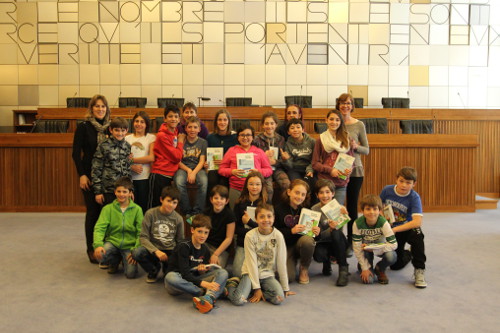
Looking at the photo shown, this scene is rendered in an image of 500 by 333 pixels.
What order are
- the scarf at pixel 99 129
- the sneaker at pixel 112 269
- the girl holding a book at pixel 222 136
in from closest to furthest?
1. the sneaker at pixel 112 269
2. the scarf at pixel 99 129
3. the girl holding a book at pixel 222 136

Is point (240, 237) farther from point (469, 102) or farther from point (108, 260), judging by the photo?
point (469, 102)

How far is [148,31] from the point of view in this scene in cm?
1100

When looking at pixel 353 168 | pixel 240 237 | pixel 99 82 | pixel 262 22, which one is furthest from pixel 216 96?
pixel 240 237

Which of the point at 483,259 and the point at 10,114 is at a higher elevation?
the point at 10,114

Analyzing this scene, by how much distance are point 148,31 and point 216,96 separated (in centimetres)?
224

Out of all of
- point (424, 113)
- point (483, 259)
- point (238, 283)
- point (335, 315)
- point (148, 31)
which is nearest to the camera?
point (335, 315)

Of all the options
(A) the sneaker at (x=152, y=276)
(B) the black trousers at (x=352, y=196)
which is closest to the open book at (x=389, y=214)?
(B) the black trousers at (x=352, y=196)

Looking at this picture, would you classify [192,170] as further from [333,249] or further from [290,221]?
[333,249]

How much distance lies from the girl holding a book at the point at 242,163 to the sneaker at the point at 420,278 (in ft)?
5.21

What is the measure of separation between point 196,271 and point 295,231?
0.86 meters

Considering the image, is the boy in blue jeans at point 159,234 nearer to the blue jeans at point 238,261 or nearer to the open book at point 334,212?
the blue jeans at point 238,261

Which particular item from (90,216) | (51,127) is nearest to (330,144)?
(90,216)

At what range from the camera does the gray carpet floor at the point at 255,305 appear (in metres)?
2.81

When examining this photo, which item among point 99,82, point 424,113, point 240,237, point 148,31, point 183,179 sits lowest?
point 240,237
